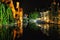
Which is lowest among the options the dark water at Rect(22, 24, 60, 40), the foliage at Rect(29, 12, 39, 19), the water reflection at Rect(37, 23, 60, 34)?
the dark water at Rect(22, 24, 60, 40)

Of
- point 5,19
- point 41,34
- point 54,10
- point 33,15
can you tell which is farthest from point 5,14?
point 54,10

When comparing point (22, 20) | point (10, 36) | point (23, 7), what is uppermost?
point (23, 7)

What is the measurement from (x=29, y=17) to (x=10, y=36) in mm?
345

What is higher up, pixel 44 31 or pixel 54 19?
pixel 54 19

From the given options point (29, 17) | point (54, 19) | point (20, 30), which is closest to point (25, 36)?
point (20, 30)

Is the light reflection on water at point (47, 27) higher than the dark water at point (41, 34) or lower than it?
higher

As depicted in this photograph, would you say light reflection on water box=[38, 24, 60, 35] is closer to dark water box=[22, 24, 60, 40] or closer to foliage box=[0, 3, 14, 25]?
dark water box=[22, 24, 60, 40]

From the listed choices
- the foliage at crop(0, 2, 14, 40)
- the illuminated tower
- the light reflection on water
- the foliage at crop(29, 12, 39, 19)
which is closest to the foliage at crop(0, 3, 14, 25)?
the foliage at crop(0, 2, 14, 40)

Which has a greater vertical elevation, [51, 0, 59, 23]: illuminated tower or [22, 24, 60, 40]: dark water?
[51, 0, 59, 23]: illuminated tower

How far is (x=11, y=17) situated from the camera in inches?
93.0

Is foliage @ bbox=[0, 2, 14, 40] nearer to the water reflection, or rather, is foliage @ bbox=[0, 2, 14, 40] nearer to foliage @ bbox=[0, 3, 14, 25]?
foliage @ bbox=[0, 3, 14, 25]

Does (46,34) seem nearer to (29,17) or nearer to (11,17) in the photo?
(29,17)

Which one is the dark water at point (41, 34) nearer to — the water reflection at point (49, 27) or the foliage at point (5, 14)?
the water reflection at point (49, 27)

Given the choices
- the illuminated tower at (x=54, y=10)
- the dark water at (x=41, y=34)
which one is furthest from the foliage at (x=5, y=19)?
the illuminated tower at (x=54, y=10)
